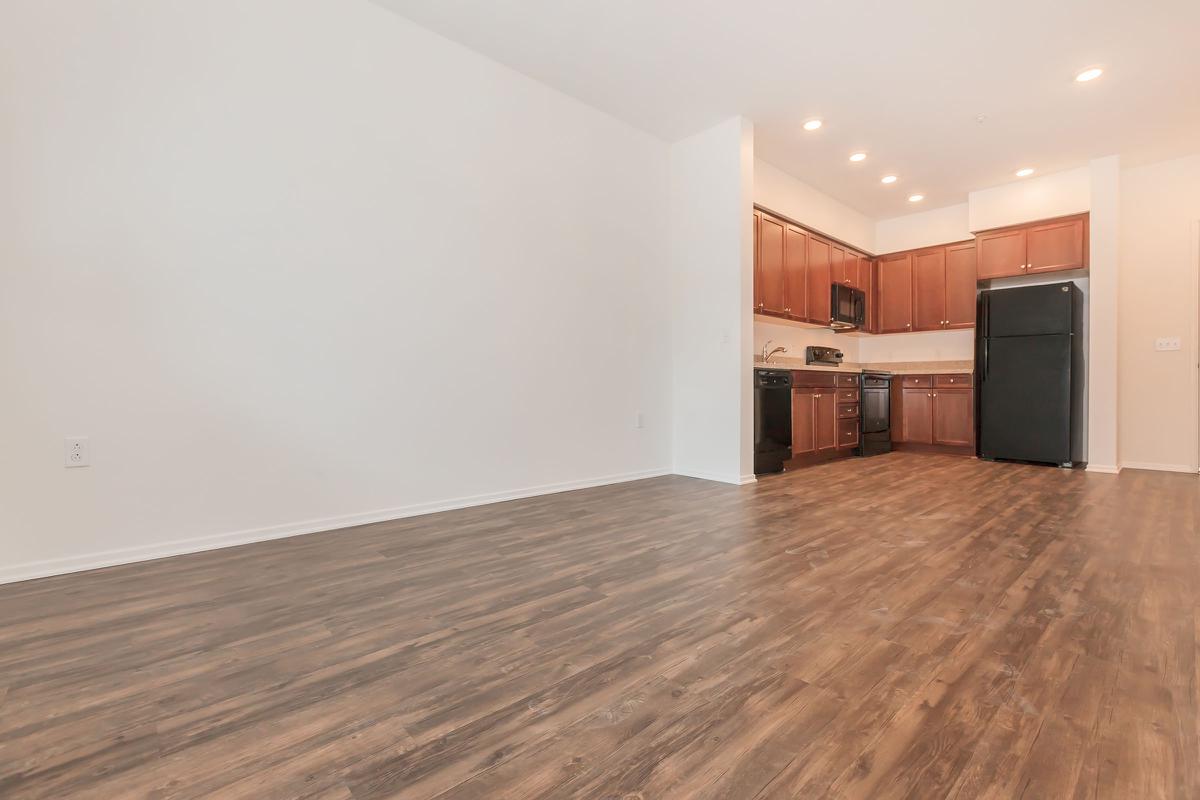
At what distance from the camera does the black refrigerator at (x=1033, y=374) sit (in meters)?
5.10

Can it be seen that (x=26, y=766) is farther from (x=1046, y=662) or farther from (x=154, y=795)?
(x=1046, y=662)

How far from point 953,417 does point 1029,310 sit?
4.20 feet

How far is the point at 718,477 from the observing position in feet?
14.7

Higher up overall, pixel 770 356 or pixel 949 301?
pixel 949 301

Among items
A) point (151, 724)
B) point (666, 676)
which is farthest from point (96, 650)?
point (666, 676)

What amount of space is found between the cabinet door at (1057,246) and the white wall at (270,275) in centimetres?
456

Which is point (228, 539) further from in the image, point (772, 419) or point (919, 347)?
point (919, 347)

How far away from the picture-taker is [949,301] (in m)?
6.28

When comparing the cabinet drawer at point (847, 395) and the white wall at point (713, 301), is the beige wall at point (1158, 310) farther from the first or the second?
the white wall at point (713, 301)

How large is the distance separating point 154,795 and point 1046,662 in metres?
2.13

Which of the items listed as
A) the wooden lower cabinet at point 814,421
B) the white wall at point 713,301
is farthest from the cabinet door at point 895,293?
the white wall at point 713,301

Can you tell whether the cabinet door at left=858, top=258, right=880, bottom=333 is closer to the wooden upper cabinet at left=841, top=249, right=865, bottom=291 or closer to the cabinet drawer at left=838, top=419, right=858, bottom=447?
the wooden upper cabinet at left=841, top=249, right=865, bottom=291

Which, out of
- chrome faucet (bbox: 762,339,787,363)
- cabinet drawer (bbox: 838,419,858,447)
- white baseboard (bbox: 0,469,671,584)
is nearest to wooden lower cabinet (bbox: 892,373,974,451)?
cabinet drawer (bbox: 838,419,858,447)

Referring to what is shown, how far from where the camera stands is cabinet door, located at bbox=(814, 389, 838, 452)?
5.32 metres
